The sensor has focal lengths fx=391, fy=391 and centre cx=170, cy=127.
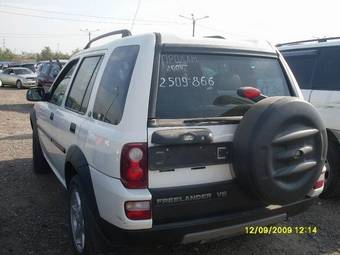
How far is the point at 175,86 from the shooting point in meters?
2.78

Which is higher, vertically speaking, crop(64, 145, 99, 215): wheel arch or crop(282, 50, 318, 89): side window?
crop(282, 50, 318, 89): side window

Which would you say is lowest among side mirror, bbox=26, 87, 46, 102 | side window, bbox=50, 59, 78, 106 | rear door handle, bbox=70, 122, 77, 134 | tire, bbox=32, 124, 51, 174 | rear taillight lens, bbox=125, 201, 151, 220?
tire, bbox=32, 124, 51, 174

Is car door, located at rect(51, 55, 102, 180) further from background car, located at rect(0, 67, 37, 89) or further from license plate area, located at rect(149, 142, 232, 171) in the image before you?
background car, located at rect(0, 67, 37, 89)

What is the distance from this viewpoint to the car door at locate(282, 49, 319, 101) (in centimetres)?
520

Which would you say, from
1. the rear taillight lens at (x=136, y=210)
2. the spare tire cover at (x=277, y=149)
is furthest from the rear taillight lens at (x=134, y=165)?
the spare tire cover at (x=277, y=149)

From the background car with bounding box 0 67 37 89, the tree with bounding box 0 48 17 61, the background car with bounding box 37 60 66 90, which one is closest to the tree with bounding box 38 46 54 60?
the tree with bounding box 0 48 17 61

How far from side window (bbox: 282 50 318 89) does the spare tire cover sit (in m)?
2.60

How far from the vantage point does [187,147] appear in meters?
2.63

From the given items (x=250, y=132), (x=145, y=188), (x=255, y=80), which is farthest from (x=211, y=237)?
(x=255, y=80)

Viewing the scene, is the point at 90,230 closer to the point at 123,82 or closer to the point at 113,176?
the point at 113,176

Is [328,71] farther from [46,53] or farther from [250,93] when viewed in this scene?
[46,53]

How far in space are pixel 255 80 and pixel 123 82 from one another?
3.66ft

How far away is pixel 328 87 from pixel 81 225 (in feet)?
11.4

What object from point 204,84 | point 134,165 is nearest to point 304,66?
point 204,84
